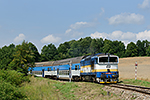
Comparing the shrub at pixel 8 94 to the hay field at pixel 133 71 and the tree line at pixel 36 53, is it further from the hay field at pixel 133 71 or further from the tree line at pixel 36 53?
the hay field at pixel 133 71

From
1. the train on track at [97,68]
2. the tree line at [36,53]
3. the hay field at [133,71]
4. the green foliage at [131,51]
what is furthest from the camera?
the green foliage at [131,51]

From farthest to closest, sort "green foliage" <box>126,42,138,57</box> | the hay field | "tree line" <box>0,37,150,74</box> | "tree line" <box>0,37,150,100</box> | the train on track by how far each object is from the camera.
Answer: "green foliage" <box>126,42,138,57</box>, "tree line" <box>0,37,150,74</box>, the hay field, "tree line" <box>0,37,150,100</box>, the train on track

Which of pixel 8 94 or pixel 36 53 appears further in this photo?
pixel 36 53

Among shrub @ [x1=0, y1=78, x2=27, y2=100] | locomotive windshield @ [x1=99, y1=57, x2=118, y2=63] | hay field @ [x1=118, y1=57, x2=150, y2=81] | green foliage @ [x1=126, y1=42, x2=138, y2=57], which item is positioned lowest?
shrub @ [x1=0, y1=78, x2=27, y2=100]

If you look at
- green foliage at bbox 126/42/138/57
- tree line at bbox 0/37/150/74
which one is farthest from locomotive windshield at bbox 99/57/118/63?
green foliage at bbox 126/42/138/57

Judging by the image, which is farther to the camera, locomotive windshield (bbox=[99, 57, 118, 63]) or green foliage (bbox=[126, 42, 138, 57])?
green foliage (bbox=[126, 42, 138, 57])

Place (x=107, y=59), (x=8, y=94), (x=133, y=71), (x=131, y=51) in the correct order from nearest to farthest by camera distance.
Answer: (x=8, y=94) < (x=107, y=59) < (x=133, y=71) < (x=131, y=51)

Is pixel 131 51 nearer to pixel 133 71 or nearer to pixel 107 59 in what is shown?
pixel 133 71

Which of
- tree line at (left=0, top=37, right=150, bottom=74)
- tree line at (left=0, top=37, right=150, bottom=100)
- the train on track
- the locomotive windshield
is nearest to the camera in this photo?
the train on track

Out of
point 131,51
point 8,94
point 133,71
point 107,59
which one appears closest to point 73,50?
point 131,51

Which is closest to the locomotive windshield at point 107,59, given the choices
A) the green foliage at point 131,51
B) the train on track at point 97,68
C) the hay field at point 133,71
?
the train on track at point 97,68

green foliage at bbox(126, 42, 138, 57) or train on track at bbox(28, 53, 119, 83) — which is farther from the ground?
green foliage at bbox(126, 42, 138, 57)

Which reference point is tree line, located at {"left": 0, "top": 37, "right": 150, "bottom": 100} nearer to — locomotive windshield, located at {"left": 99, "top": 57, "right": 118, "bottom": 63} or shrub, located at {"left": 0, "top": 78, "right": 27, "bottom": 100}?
shrub, located at {"left": 0, "top": 78, "right": 27, "bottom": 100}

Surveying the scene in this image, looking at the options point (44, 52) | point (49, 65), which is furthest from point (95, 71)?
point (44, 52)
